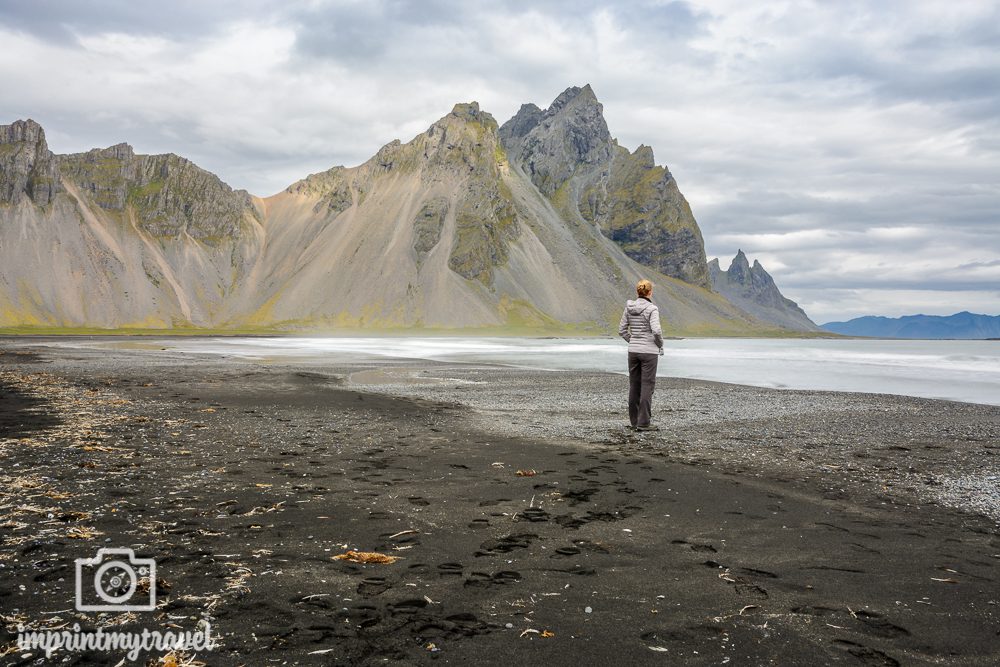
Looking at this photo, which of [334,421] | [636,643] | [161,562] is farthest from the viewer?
[334,421]

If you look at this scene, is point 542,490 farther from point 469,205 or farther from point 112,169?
point 112,169

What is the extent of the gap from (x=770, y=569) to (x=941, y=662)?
1.69 m

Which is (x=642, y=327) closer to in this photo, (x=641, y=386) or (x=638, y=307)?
(x=638, y=307)

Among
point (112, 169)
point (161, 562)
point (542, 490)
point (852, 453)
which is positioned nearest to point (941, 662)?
point (542, 490)

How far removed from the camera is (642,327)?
49.9ft

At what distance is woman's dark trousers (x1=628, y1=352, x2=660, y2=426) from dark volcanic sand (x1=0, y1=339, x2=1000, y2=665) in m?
1.34

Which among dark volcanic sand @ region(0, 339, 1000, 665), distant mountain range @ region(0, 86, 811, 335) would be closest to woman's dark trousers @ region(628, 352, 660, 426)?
dark volcanic sand @ region(0, 339, 1000, 665)

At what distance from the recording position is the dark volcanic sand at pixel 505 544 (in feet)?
14.1

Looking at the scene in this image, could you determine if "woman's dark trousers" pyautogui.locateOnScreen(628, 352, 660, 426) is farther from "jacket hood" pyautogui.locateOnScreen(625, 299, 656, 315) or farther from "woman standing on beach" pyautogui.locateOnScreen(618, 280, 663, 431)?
"jacket hood" pyautogui.locateOnScreen(625, 299, 656, 315)

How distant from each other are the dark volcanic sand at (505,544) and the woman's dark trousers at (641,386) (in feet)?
4.38

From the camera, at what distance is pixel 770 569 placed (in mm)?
5707

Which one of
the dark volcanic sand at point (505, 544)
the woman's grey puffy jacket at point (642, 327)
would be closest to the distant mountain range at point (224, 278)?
the woman's grey puffy jacket at point (642, 327)

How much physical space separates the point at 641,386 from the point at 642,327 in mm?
1384

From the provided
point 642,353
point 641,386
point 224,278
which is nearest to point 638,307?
point 642,353
